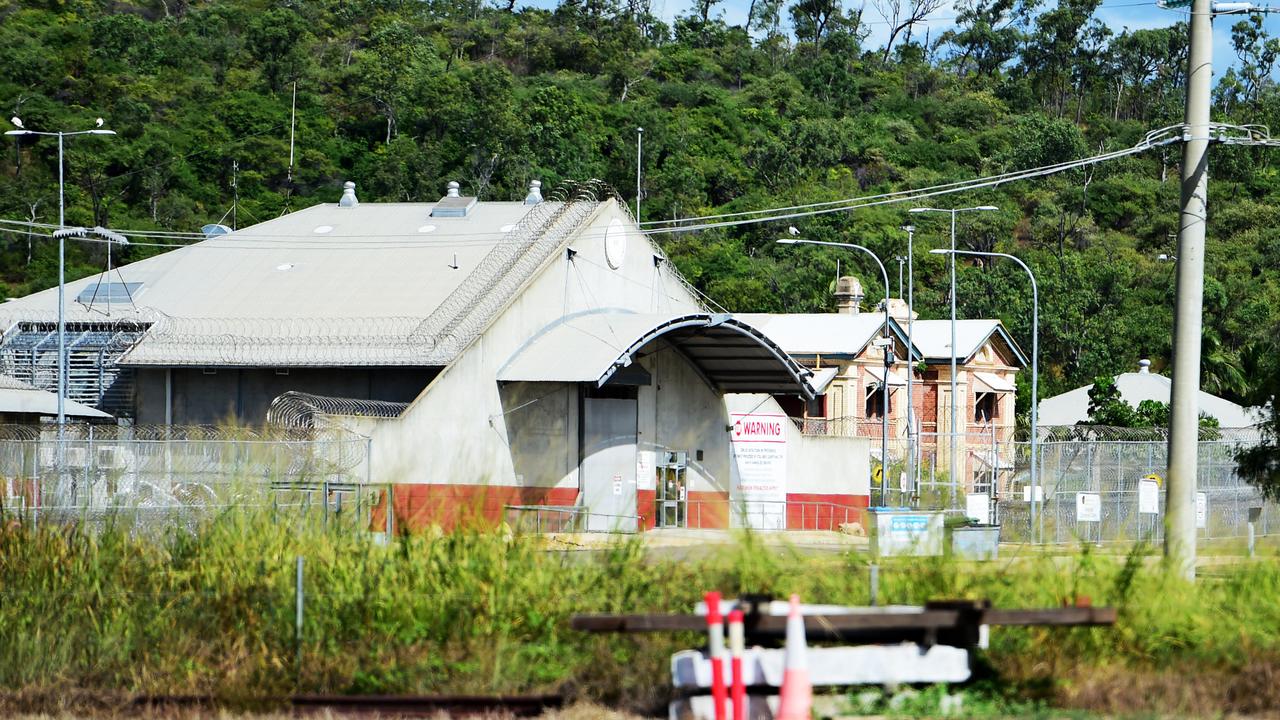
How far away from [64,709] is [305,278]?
3402cm

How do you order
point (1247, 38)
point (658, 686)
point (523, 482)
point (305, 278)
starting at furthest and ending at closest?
point (1247, 38)
point (305, 278)
point (523, 482)
point (658, 686)

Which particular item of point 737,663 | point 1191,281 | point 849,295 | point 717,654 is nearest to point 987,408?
point 849,295

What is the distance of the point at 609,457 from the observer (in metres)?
42.2

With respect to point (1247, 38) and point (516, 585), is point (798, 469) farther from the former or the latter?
point (1247, 38)

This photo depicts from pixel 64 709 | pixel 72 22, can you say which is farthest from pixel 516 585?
pixel 72 22

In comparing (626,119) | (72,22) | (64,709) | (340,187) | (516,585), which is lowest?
(64,709)

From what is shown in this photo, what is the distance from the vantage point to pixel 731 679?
11.4 metres

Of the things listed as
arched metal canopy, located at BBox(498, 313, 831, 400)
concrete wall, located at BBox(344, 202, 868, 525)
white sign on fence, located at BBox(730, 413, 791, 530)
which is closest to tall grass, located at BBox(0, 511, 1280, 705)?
concrete wall, located at BBox(344, 202, 868, 525)

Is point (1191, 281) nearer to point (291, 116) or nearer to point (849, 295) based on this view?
point (849, 295)

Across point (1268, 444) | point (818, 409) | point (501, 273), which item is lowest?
point (1268, 444)

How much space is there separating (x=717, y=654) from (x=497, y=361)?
2849 cm

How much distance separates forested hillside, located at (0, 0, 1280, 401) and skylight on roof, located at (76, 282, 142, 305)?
31105 mm

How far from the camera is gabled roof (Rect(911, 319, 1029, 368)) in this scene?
6819 cm

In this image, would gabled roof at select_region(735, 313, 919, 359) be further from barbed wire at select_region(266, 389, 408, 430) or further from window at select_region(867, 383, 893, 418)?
barbed wire at select_region(266, 389, 408, 430)
